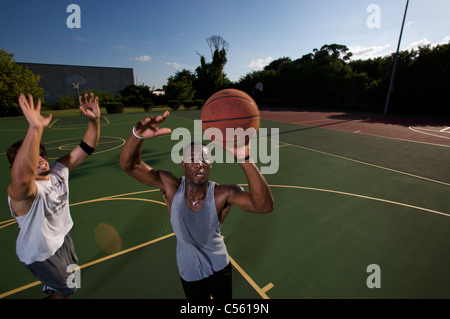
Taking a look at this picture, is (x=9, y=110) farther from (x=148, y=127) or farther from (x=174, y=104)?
(x=148, y=127)

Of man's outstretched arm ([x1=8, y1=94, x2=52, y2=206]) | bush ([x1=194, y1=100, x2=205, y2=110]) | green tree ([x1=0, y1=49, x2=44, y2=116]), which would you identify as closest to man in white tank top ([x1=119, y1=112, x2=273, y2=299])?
man's outstretched arm ([x1=8, y1=94, x2=52, y2=206])

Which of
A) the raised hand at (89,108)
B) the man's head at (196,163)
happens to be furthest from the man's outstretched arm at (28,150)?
the man's head at (196,163)

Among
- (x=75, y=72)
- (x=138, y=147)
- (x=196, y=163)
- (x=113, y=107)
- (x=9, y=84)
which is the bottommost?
(x=196, y=163)

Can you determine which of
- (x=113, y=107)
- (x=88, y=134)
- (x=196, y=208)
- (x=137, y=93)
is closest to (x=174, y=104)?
(x=113, y=107)

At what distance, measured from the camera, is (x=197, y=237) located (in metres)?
2.11

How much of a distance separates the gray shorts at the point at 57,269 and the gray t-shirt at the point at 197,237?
5.26ft

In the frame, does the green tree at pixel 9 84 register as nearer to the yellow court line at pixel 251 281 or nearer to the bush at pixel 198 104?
the bush at pixel 198 104

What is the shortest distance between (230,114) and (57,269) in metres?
2.76

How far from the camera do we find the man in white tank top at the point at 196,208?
2.06 metres

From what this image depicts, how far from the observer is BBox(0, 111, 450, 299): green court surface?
10.7 ft

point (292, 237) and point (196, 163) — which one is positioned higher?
point (196, 163)

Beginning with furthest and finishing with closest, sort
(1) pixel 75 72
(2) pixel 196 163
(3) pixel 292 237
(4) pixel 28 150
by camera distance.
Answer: (1) pixel 75 72
(3) pixel 292 237
(2) pixel 196 163
(4) pixel 28 150

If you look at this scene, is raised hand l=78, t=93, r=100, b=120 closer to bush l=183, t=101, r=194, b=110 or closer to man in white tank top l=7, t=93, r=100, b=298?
man in white tank top l=7, t=93, r=100, b=298

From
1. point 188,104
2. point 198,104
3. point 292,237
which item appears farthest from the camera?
point 198,104
